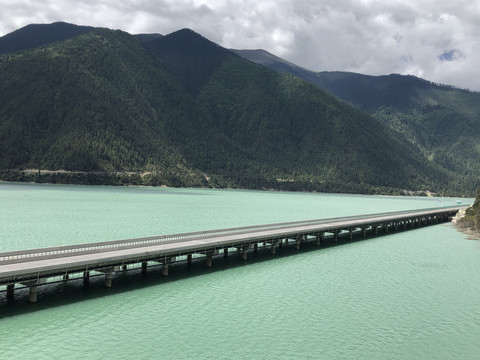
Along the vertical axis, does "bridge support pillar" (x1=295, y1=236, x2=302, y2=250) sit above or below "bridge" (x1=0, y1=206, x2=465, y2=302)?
below

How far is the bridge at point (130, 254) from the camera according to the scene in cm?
2433

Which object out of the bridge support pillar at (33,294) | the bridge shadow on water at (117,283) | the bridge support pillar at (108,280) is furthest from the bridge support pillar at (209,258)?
the bridge support pillar at (33,294)

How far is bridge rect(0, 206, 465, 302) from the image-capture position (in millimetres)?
24328

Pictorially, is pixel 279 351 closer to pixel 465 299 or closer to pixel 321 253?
pixel 465 299

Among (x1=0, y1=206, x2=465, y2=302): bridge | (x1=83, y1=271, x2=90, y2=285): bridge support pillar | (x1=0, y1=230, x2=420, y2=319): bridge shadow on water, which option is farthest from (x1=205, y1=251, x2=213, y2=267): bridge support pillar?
(x1=83, y1=271, x2=90, y2=285): bridge support pillar

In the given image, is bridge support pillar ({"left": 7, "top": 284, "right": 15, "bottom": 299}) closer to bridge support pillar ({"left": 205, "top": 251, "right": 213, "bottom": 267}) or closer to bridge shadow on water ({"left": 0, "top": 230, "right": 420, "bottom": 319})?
bridge shadow on water ({"left": 0, "top": 230, "right": 420, "bottom": 319})

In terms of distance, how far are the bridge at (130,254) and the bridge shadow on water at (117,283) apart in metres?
0.49

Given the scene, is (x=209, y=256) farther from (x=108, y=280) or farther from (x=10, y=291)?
(x=10, y=291)

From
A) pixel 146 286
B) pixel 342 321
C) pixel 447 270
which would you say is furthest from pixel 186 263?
pixel 447 270

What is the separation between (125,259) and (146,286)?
7.67 ft

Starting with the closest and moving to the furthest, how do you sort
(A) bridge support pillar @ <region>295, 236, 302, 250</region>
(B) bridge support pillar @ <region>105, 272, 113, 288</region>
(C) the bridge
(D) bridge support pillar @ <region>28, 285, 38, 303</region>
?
(D) bridge support pillar @ <region>28, 285, 38, 303</region>
(C) the bridge
(B) bridge support pillar @ <region>105, 272, 113, 288</region>
(A) bridge support pillar @ <region>295, 236, 302, 250</region>

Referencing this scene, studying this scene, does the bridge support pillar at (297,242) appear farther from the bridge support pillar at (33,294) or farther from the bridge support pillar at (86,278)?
the bridge support pillar at (33,294)

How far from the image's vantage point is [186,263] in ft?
122

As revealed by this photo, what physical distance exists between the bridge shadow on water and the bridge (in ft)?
1.60
